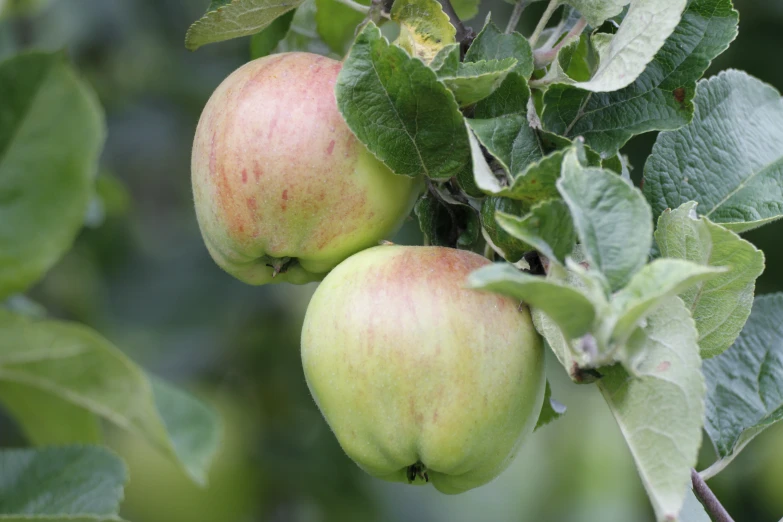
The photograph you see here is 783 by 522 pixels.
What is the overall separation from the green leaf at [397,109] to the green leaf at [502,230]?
1.9 inches

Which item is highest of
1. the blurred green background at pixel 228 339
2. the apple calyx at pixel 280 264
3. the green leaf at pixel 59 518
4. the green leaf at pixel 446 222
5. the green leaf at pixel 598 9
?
the green leaf at pixel 598 9

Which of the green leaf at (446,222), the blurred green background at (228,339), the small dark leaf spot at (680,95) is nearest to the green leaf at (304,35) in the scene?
the green leaf at (446,222)

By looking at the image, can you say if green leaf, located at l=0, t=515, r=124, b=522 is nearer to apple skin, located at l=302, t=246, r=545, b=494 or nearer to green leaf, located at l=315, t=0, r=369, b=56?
apple skin, located at l=302, t=246, r=545, b=494

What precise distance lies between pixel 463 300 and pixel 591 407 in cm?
151

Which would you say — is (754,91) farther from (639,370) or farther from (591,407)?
(591,407)

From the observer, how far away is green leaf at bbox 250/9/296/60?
0.89 metres

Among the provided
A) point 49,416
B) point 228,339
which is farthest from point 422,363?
point 228,339

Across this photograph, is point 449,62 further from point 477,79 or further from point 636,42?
point 636,42

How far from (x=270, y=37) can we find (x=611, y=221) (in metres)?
0.48

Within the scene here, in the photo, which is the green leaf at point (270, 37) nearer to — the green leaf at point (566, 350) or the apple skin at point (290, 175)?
the apple skin at point (290, 175)

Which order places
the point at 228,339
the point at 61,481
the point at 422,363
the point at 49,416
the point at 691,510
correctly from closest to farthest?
the point at 422,363, the point at 691,510, the point at 61,481, the point at 49,416, the point at 228,339

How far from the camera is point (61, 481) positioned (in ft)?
2.85

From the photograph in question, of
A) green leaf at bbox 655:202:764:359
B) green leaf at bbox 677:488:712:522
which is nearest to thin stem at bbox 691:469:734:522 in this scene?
green leaf at bbox 677:488:712:522

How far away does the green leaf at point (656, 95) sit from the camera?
0.69 m
